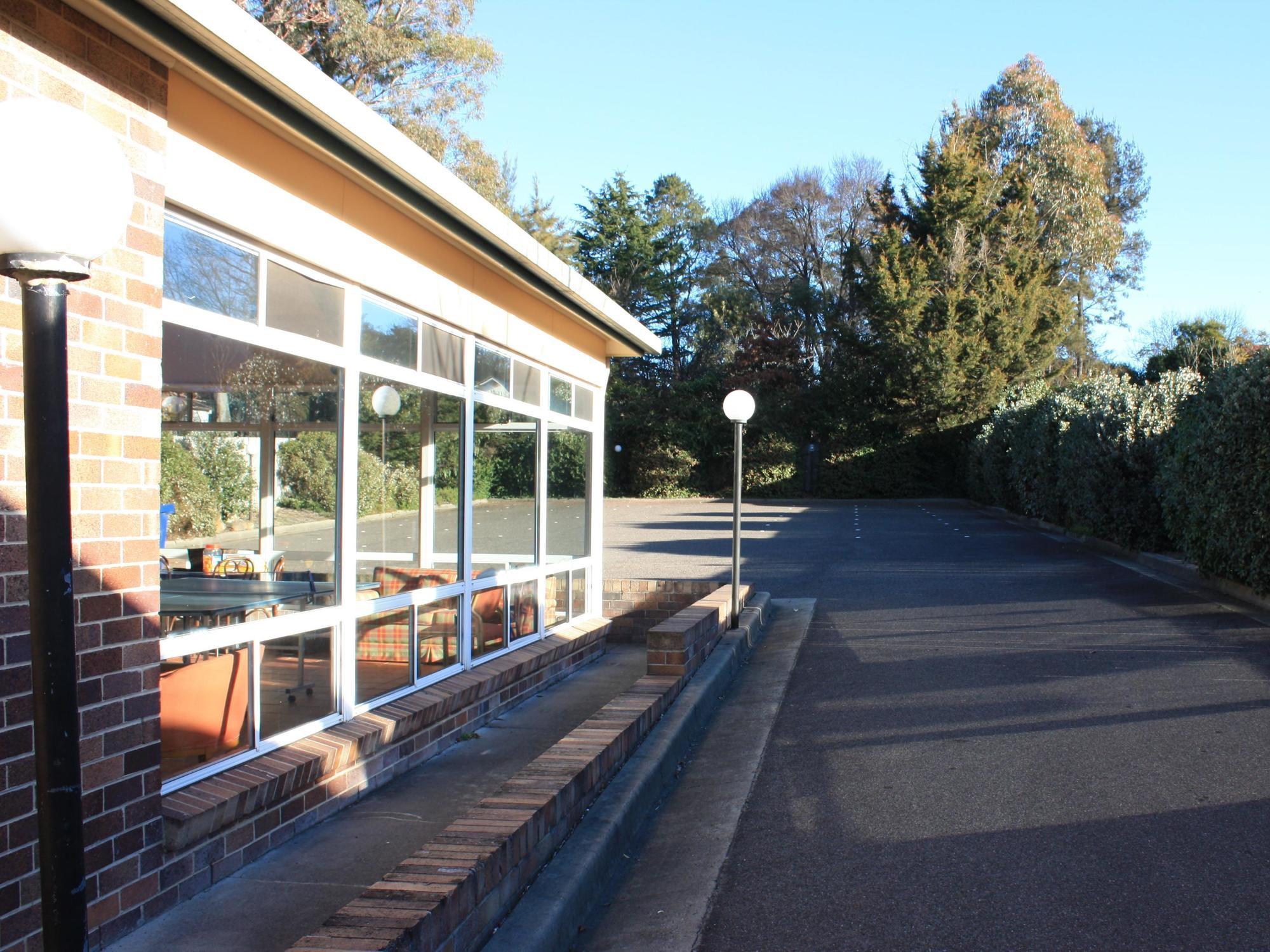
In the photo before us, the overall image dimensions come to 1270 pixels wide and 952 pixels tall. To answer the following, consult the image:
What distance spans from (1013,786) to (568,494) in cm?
515

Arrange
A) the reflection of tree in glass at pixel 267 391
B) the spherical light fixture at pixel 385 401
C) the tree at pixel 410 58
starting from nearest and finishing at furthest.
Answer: the reflection of tree in glass at pixel 267 391
the spherical light fixture at pixel 385 401
the tree at pixel 410 58

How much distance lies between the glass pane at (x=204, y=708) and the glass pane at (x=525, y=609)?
359cm

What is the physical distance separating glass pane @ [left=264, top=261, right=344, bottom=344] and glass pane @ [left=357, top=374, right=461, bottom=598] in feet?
1.45

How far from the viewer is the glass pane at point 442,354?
6.54 meters

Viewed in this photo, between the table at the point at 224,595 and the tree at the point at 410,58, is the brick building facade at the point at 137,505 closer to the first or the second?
the table at the point at 224,595

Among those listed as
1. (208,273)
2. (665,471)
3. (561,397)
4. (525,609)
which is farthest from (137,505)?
(665,471)

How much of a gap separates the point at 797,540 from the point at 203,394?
711 inches

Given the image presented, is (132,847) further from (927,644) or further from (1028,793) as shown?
(927,644)

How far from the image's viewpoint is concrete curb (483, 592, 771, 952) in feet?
11.7

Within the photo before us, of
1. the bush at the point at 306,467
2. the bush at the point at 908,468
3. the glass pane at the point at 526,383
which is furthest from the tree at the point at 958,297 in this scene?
the bush at the point at 306,467

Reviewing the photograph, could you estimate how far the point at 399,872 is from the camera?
3.32 metres

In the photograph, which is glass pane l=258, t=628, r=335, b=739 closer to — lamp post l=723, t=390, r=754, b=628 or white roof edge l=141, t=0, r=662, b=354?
white roof edge l=141, t=0, r=662, b=354

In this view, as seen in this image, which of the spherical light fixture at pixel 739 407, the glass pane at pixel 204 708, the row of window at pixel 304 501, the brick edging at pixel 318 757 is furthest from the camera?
the spherical light fixture at pixel 739 407

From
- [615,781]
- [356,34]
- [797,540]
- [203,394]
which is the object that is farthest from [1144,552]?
[356,34]
